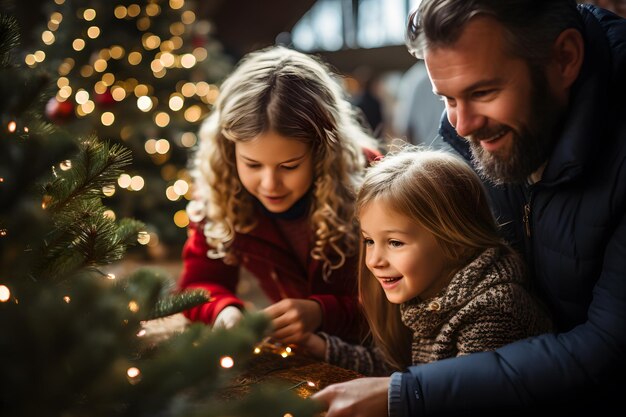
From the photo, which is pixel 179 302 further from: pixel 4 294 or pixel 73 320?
pixel 73 320

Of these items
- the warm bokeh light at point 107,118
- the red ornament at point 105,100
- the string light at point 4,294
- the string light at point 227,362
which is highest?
the string light at point 4,294

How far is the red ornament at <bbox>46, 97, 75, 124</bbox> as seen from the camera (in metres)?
3.26

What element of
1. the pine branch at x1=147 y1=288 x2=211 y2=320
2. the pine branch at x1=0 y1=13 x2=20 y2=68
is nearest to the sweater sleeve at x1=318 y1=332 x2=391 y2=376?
the pine branch at x1=147 y1=288 x2=211 y2=320

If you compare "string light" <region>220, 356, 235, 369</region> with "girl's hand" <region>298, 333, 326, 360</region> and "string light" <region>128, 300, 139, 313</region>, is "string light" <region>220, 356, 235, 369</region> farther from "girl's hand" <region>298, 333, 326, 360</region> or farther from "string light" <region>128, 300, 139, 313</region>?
"girl's hand" <region>298, 333, 326, 360</region>

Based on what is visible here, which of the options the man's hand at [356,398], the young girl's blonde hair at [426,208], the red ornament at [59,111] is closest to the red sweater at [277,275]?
the young girl's blonde hair at [426,208]

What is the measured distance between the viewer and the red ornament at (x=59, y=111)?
3.26 metres

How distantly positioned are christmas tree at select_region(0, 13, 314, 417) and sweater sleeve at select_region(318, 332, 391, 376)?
0.58 metres

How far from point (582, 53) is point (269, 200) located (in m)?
0.86

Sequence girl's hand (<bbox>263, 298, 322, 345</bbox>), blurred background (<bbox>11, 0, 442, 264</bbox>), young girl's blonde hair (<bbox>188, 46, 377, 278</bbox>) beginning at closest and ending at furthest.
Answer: girl's hand (<bbox>263, 298, 322, 345</bbox>)
young girl's blonde hair (<bbox>188, 46, 377, 278</bbox>)
blurred background (<bbox>11, 0, 442, 264</bbox>)

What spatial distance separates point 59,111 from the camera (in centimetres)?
332

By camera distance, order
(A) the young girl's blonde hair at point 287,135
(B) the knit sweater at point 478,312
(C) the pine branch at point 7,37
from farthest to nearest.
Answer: (A) the young girl's blonde hair at point 287,135 < (B) the knit sweater at point 478,312 < (C) the pine branch at point 7,37

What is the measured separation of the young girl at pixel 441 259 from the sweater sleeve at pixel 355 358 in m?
0.12

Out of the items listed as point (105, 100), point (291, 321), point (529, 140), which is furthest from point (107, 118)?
point (529, 140)

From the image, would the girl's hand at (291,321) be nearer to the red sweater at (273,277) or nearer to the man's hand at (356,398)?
the red sweater at (273,277)
